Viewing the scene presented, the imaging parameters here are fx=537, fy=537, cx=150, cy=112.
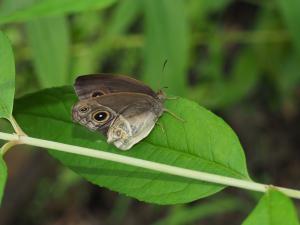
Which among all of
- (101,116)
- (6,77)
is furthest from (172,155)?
(6,77)

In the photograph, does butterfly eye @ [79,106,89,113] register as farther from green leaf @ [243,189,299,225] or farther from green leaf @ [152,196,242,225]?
green leaf @ [152,196,242,225]

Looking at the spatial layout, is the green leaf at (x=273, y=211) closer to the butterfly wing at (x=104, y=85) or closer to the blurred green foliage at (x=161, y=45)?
the butterfly wing at (x=104, y=85)

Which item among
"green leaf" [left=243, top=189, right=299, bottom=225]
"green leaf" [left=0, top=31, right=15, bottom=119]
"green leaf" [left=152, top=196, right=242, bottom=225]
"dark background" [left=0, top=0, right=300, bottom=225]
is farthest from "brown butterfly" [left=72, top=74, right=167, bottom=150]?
"green leaf" [left=152, top=196, right=242, bottom=225]

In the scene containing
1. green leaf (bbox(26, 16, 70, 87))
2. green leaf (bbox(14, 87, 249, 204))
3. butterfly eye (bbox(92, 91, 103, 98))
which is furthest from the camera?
green leaf (bbox(26, 16, 70, 87))

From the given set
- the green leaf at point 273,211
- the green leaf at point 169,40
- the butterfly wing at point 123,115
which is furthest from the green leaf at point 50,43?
the green leaf at point 273,211

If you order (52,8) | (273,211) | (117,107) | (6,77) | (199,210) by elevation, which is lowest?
(199,210)

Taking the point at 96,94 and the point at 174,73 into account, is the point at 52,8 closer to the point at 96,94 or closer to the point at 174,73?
the point at 96,94

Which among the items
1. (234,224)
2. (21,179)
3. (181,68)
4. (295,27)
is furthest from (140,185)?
(21,179)
